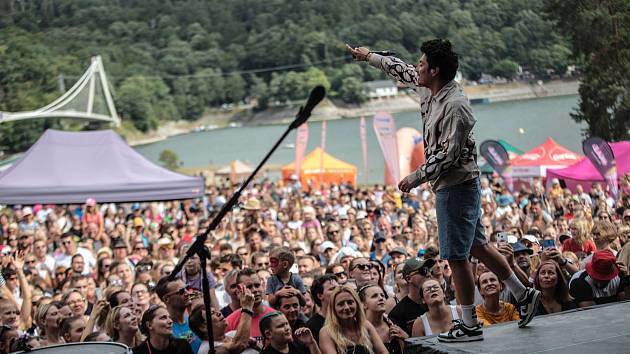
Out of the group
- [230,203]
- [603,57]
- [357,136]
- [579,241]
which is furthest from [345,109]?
[230,203]

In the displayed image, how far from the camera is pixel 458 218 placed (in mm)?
4051

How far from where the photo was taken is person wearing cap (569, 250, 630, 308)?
18.3 ft

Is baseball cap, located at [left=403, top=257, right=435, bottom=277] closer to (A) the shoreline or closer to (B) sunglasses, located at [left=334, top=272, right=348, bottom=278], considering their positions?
(B) sunglasses, located at [left=334, top=272, right=348, bottom=278]

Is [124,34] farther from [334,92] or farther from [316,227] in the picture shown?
[316,227]

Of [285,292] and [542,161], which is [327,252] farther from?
[542,161]

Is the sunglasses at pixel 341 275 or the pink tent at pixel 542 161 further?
the pink tent at pixel 542 161

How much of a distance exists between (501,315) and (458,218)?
61.1 inches

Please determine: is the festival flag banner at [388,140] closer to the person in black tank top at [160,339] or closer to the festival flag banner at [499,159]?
the festival flag banner at [499,159]

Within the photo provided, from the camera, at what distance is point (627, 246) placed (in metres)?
6.37

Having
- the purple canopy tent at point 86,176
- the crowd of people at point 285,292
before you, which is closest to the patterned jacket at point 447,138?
the crowd of people at point 285,292

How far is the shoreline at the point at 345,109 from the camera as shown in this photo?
8600 cm

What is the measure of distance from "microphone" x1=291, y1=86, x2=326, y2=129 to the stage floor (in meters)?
1.26

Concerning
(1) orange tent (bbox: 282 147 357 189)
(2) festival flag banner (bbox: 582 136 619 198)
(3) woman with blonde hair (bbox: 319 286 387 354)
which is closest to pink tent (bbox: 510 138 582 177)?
(1) orange tent (bbox: 282 147 357 189)

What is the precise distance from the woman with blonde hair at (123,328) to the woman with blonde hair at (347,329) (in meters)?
1.29
